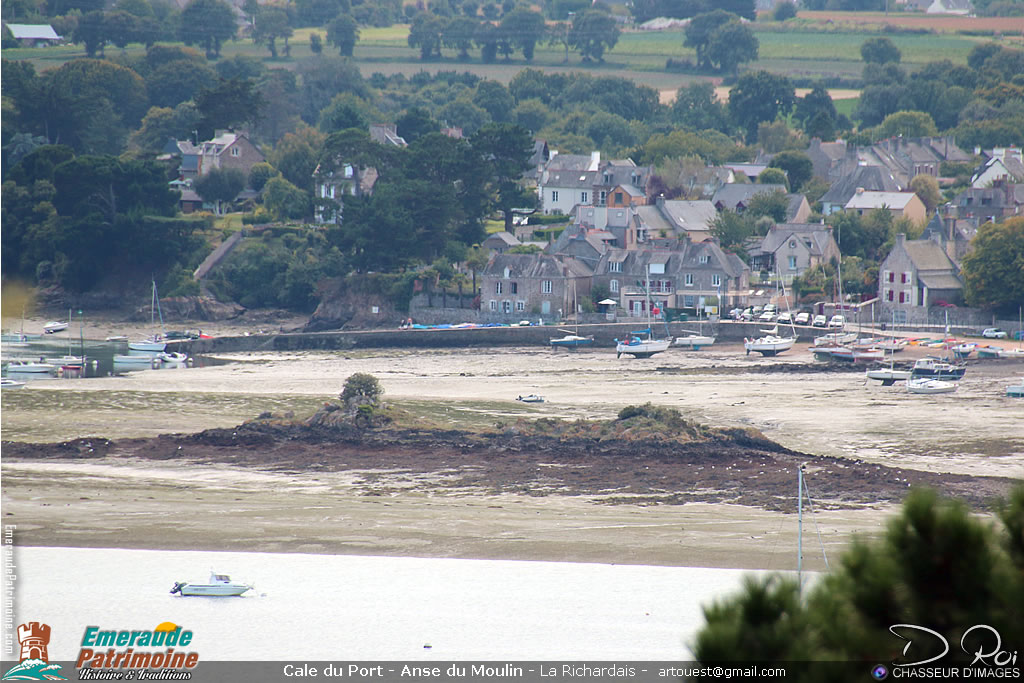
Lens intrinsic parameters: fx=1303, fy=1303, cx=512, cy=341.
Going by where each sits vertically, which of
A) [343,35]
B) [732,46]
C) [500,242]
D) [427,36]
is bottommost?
[500,242]

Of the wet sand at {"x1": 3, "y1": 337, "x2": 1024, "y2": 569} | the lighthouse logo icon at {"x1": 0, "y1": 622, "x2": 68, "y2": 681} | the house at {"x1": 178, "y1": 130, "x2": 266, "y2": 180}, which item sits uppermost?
the house at {"x1": 178, "y1": 130, "x2": 266, "y2": 180}

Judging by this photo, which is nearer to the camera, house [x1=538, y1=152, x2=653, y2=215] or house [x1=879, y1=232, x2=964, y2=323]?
house [x1=879, y1=232, x2=964, y2=323]

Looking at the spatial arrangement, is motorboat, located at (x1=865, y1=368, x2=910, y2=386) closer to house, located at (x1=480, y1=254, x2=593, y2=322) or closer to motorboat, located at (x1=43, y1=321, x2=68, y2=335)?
house, located at (x1=480, y1=254, x2=593, y2=322)

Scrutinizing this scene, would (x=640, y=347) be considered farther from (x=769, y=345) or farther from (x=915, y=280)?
(x=915, y=280)

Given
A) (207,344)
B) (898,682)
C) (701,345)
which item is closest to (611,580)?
(898,682)

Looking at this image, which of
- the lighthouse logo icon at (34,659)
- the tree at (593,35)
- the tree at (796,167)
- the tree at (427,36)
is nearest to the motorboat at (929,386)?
the lighthouse logo icon at (34,659)

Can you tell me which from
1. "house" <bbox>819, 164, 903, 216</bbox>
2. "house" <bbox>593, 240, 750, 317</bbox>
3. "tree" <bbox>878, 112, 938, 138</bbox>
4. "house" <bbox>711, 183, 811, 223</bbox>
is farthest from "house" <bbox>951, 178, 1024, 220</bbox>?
"tree" <bbox>878, 112, 938, 138</bbox>

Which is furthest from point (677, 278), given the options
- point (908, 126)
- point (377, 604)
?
point (908, 126)
